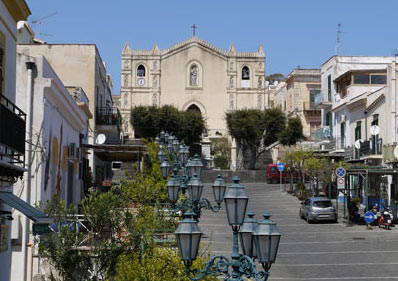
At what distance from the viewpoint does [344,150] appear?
47188 mm

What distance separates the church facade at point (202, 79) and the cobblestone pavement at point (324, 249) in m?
42.6

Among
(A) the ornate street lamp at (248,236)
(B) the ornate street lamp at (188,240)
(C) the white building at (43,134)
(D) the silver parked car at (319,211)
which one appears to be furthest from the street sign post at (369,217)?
(B) the ornate street lamp at (188,240)

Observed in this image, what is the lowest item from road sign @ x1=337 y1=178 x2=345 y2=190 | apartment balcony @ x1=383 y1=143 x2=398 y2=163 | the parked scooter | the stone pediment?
the parked scooter

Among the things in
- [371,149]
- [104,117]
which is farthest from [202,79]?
[371,149]

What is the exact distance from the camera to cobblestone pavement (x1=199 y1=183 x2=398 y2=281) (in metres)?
20.2

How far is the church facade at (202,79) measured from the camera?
261 feet

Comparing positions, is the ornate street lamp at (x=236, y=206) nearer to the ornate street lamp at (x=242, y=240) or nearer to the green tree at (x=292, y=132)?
the ornate street lamp at (x=242, y=240)

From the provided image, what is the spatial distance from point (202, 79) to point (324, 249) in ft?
185

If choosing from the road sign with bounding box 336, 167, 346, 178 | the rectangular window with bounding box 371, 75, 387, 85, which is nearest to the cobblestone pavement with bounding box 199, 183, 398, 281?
the road sign with bounding box 336, 167, 346, 178

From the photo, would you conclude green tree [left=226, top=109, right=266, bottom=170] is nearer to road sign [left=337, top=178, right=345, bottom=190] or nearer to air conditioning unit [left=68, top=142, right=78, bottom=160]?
road sign [left=337, top=178, right=345, bottom=190]

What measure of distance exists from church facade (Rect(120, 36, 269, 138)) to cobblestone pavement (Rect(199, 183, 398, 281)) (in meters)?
42.6

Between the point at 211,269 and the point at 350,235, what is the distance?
20.9m

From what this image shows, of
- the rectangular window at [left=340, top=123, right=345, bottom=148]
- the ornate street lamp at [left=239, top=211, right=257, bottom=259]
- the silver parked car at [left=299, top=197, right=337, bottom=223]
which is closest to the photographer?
the ornate street lamp at [left=239, top=211, right=257, bottom=259]

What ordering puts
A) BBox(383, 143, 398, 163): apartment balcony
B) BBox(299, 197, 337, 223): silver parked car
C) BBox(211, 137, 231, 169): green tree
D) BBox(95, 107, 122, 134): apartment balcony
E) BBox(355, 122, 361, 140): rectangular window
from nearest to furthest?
1. BBox(299, 197, 337, 223): silver parked car
2. BBox(383, 143, 398, 163): apartment balcony
3. BBox(95, 107, 122, 134): apartment balcony
4. BBox(355, 122, 361, 140): rectangular window
5. BBox(211, 137, 231, 169): green tree
